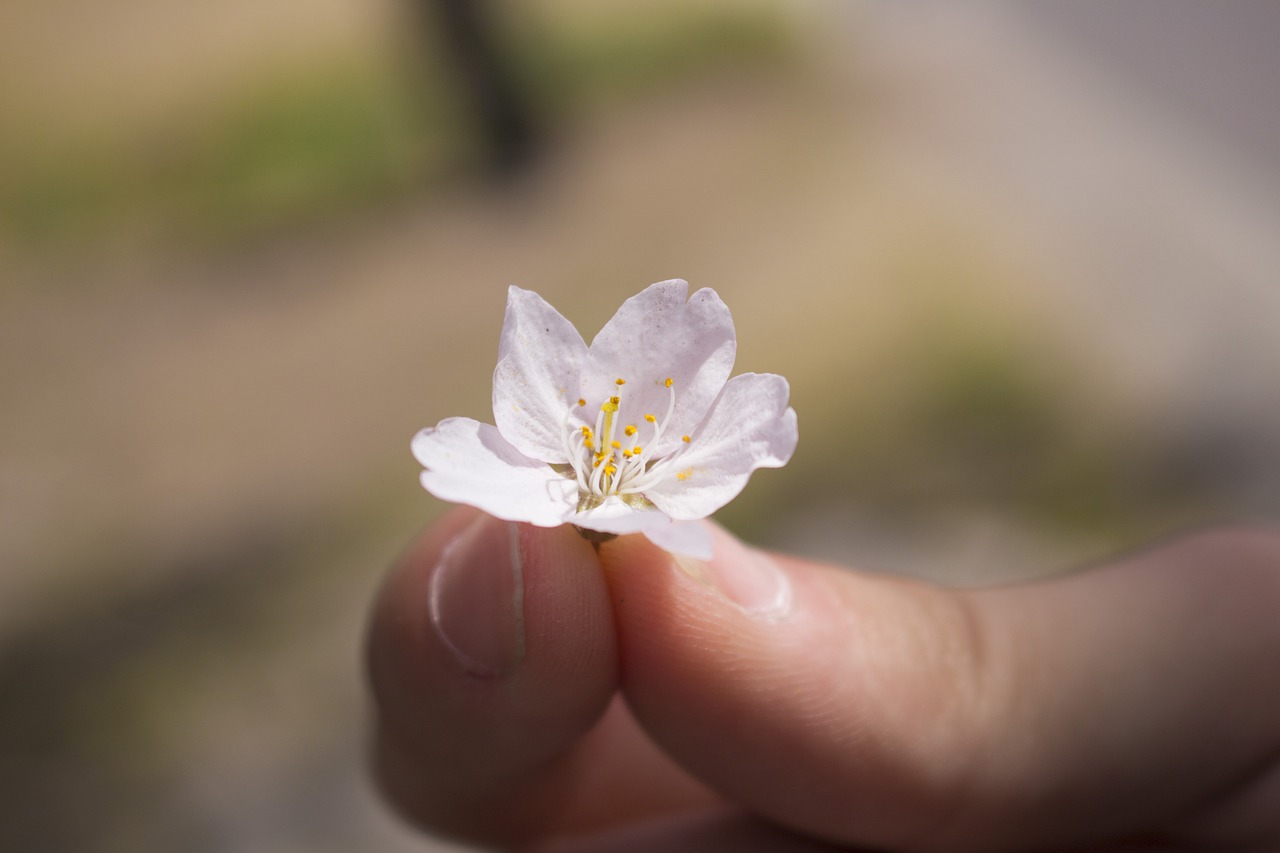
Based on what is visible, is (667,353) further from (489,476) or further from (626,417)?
(489,476)

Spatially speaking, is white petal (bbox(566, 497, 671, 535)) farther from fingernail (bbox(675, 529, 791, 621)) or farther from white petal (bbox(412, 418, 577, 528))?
fingernail (bbox(675, 529, 791, 621))

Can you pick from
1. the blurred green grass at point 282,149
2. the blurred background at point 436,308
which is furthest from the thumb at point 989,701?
the blurred green grass at point 282,149

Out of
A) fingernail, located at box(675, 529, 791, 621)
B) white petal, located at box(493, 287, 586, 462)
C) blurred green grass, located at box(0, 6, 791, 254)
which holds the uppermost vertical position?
blurred green grass, located at box(0, 6, 791, 254)

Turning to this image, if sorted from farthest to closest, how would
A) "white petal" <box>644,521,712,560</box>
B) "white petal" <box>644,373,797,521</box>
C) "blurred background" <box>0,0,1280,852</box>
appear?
"blurred background" <box>0,0,1280,852</box>
"white petal" <box>644,373,797,521</box>
"white petal" <box>644,521,712,560</box>

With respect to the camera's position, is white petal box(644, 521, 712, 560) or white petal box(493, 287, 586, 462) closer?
white petal box(644, 521, 712, 560)

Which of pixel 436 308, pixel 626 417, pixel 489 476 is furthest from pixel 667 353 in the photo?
pixel 436 308

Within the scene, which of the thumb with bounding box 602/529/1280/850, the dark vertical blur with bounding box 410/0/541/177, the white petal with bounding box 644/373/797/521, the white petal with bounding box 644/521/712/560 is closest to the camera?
the white petal with bounding box 644/521/712/560

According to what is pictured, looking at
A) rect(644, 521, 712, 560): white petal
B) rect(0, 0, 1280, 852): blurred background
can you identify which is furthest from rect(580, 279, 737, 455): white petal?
rect(0, 0, 1280, 852): blurred background
